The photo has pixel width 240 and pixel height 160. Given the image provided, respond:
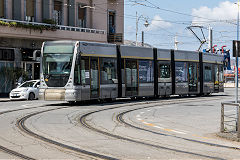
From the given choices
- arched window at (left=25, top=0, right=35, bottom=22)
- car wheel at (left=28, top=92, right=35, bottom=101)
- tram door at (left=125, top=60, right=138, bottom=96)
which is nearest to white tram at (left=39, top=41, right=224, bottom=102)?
tram door at (left=125, top=60, right=138, bottom=96)

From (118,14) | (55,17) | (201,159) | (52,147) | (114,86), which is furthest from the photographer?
(118,14)

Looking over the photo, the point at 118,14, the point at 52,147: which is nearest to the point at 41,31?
the point at 118,14

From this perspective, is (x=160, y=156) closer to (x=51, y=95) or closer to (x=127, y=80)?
(x=51, y=95)

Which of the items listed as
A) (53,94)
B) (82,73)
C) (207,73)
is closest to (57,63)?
(82,73)

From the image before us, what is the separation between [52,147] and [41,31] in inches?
996

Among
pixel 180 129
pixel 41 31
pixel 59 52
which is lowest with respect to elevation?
pixel 180 129

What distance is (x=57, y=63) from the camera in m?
21.5

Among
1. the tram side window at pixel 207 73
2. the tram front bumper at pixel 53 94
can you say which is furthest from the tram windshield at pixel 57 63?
the tram side window at pixel 207 73

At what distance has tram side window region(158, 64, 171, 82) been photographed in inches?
1081

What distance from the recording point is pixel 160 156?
8453 mm

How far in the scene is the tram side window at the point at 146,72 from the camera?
25.7 m

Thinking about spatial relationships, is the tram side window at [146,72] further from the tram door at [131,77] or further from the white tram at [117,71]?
the tram door at [131,77]

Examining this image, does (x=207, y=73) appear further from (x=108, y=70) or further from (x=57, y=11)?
(x=57, y=11)

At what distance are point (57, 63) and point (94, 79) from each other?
6.72 ft
